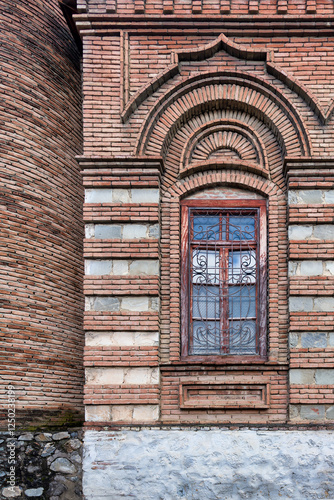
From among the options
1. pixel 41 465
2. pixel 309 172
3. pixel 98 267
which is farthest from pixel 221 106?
pixel 41 465

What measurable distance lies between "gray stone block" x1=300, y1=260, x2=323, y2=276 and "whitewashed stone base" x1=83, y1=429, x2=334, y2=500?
75.5 inches

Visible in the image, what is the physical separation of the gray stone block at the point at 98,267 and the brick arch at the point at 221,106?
157 cm

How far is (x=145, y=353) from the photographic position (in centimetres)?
640


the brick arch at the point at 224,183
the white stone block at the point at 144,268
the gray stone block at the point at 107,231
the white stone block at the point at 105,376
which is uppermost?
the brick arch at the point at 224,183

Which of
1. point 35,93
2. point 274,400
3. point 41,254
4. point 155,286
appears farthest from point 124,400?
point 35,93

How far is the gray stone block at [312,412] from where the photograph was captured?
631cm

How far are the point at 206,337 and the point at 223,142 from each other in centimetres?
263

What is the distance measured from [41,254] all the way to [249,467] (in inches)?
153

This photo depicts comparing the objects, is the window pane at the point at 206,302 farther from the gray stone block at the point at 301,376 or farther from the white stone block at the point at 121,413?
the white stone block at the point at 121,413

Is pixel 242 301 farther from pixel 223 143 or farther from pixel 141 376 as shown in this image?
pixel 223 143

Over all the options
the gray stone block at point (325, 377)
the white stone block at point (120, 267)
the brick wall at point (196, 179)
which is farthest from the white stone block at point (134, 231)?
the gray stone block at point (325, 377)

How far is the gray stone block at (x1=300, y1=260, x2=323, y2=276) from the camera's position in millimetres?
6562

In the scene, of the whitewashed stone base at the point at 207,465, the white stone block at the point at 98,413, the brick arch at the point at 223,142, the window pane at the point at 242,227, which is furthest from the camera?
the brick arch at the point at 223,142

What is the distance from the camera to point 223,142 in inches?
279
